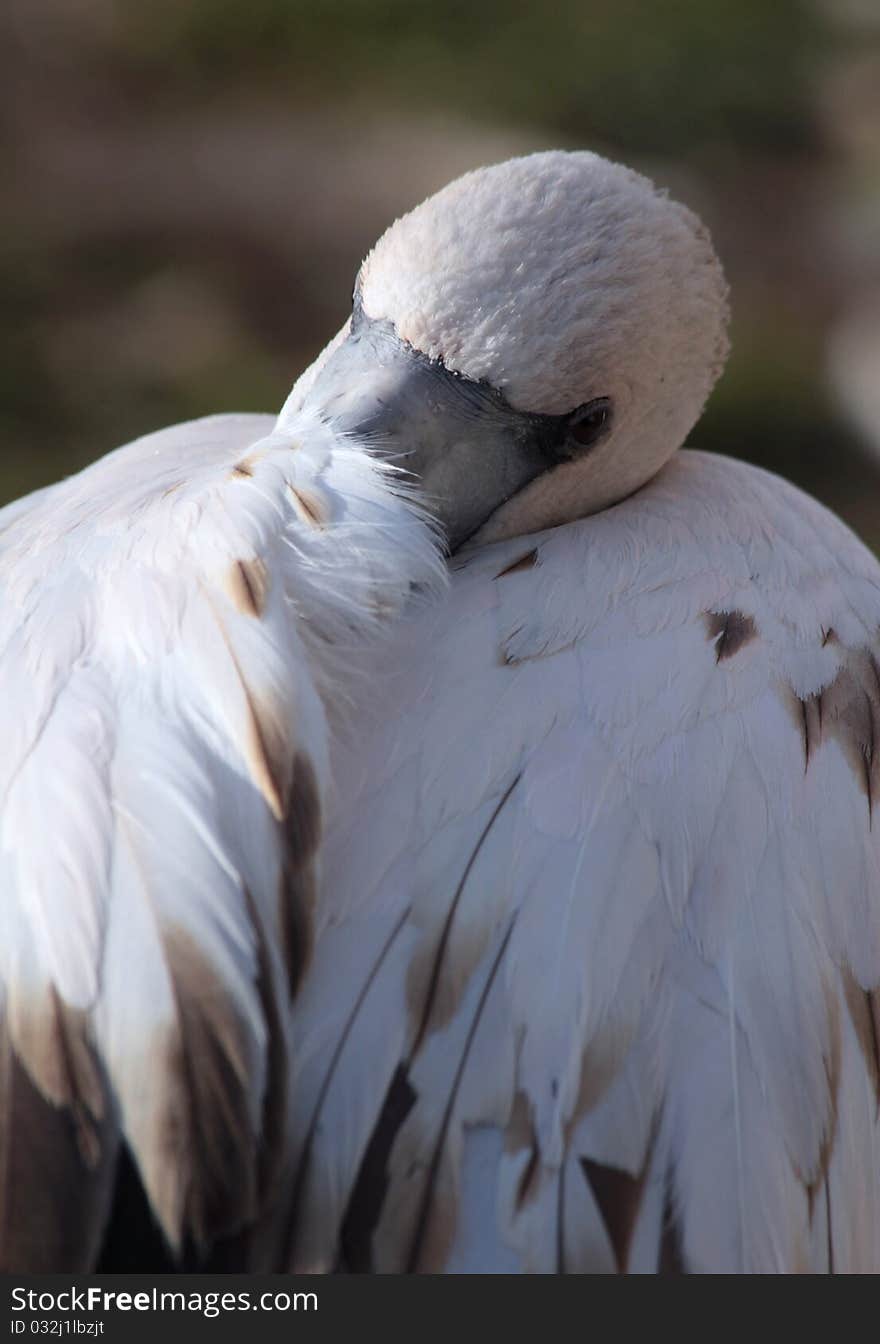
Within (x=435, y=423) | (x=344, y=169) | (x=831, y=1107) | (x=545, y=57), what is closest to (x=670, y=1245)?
(x=831, y=1107)

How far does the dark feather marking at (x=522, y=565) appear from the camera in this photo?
157cm

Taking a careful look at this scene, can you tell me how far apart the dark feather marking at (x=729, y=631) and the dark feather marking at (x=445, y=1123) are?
34 cm

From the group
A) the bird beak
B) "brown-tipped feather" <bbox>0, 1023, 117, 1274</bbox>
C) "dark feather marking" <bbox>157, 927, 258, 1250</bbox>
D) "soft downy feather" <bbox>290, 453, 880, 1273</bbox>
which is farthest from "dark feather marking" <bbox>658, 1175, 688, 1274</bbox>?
the bird beak

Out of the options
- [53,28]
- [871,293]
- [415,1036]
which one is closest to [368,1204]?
[415,1036]

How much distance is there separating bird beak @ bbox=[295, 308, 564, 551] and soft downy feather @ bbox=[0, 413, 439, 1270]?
0.11 metres

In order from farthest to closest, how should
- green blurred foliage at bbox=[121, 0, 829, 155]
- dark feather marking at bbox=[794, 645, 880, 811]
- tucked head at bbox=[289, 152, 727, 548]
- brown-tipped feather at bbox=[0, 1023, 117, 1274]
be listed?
1. green blurred foliage at bbox=[121, 0, 829, 155]
2. tucked head at bbox=[289, 152, 727, 548]
3. dark feather marking at bbox=[794, 645, 880, 811]
4. brown-tipped feather at bbox=[0, 1023, 117, 1274]

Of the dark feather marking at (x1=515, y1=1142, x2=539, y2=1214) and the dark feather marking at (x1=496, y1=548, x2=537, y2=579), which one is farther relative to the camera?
the dark feather marking at (x1=496, y1=548, x2=537, y2=579)

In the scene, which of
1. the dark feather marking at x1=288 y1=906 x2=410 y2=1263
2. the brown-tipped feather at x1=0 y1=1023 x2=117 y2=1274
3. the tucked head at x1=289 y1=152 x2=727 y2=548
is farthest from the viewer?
the tucked head at x1=289 y1=152 x2=727 y2=548

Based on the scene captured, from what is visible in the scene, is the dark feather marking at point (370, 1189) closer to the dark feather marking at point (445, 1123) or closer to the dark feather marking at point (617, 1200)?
the dark feather marking at point (445, 1123)

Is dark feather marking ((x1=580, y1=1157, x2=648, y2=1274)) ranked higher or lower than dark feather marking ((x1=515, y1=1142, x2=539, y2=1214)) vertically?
lower

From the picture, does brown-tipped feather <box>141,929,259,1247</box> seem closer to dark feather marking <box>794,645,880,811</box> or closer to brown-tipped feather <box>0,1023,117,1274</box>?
brown-tipped feather <box>0,1023,117,1274</box>

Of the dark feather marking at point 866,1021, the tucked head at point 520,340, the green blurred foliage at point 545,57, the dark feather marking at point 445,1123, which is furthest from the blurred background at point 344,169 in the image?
the dark feather marking at point 445,1123

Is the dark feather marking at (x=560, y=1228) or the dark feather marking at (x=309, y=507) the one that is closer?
the dark feather marking at (x=560, y=1228)

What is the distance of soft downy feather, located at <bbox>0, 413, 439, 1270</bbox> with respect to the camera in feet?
3.81
